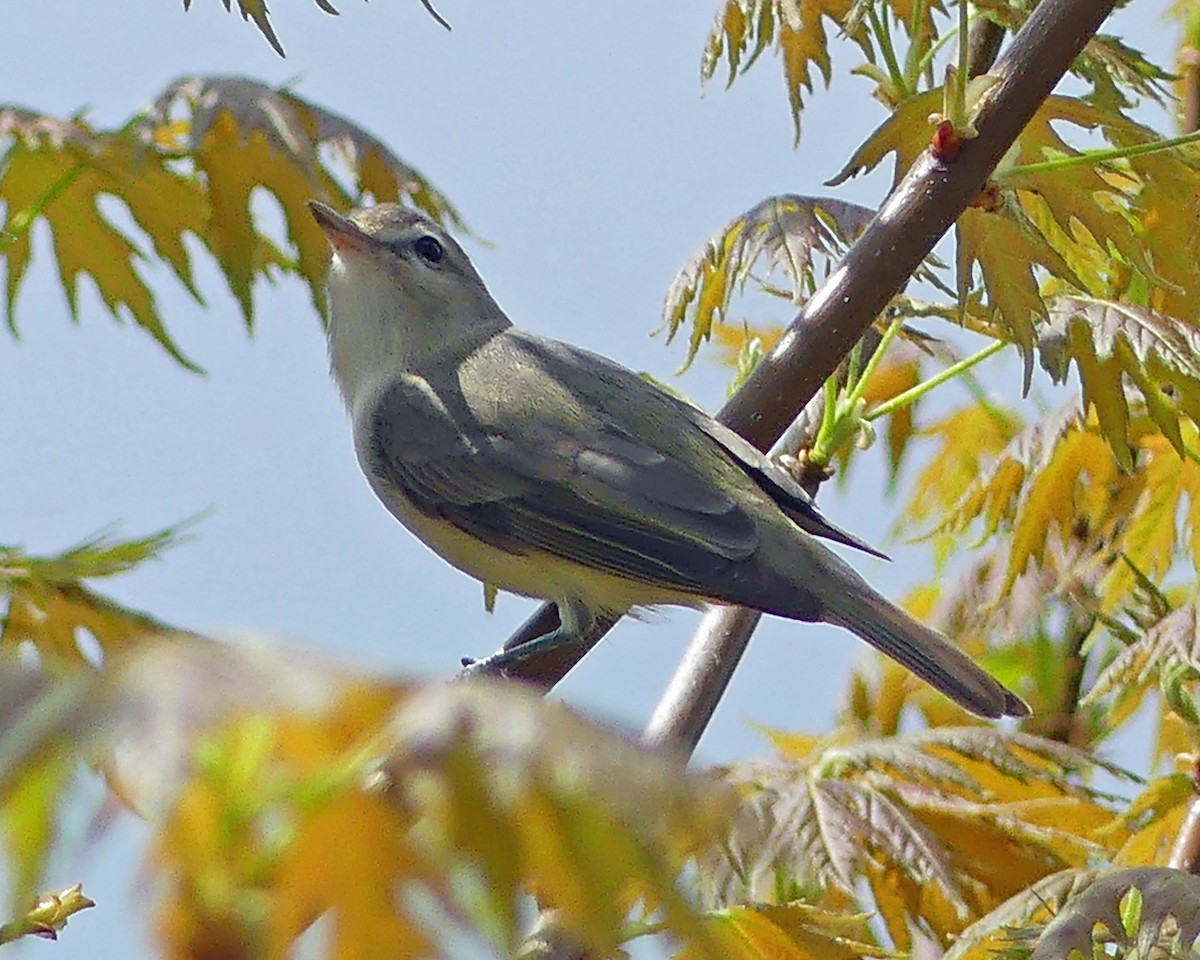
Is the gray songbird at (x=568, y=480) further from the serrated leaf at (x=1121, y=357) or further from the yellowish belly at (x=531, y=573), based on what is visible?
the serrated leaf at (x=1121, y=357)

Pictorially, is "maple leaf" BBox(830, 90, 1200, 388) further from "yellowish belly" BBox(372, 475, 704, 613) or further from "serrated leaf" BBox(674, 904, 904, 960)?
"yellowish belly" BBox(372, 475, 704, 613)

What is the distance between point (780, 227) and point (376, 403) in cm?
115

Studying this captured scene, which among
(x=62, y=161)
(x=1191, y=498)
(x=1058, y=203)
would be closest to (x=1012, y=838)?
(x=1191, y=498)

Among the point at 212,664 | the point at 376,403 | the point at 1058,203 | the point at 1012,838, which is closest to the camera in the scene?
the point at 212,664

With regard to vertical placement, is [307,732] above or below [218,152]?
below

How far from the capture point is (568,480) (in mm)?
2861

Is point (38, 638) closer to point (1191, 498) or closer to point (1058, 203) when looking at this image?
point (1058, 203)

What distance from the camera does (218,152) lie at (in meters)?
2.21

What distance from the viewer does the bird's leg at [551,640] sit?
264cm

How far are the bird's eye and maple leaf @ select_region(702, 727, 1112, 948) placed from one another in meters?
1.49

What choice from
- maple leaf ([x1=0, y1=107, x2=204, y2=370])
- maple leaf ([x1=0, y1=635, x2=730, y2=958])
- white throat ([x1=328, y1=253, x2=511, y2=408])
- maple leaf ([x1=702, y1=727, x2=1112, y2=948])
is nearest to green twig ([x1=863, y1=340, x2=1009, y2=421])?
maple leaf ([x1=702, y1=727, x2=1112, y2=948])

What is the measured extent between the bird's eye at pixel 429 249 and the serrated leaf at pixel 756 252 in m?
1.15

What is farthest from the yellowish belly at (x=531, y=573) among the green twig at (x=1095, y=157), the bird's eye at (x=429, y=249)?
the green twig at (x=1095, y=157)

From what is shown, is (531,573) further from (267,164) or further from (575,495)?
(267,164)
